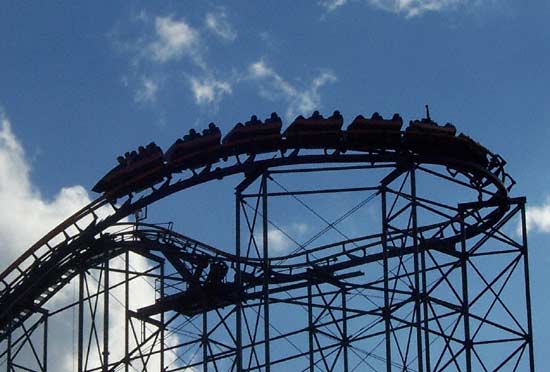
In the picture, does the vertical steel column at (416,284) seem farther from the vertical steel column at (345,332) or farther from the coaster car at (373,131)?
the vertical steel column at (345,332)

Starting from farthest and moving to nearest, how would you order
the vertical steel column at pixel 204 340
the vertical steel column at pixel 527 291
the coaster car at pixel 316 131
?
the vertical steel column at pixel 204 340, the vertical steel column at pixel 527 291, the coaster car at pixel 316 131

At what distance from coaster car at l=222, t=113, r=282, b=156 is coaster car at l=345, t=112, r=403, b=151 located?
6.04 ft

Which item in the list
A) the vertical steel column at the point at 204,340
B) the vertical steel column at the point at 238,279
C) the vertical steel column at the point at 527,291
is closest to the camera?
the vertical steel column at the point at 238,279

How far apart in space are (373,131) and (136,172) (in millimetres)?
6585

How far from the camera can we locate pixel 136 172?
152 ft

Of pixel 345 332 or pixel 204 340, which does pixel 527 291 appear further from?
pixel 204 340

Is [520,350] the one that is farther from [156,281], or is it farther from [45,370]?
[45,370]

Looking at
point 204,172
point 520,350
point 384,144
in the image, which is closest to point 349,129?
point 384,144

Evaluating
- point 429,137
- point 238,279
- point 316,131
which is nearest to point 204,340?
point 238,279

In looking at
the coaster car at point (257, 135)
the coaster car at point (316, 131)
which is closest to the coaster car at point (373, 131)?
the coaster car at point (316, 131)

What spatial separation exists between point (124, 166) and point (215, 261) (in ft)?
13.2

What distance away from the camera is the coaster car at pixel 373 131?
4456 centimetres

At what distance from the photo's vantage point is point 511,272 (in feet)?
151

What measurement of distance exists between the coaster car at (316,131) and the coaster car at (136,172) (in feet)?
12.2
